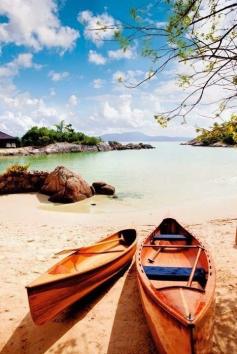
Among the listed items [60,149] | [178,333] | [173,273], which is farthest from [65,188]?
[60,149]

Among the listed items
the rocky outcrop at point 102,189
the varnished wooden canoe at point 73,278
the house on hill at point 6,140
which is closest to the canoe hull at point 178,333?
the varnished wooden canoe at point 73,278

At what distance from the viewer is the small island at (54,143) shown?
233 ft

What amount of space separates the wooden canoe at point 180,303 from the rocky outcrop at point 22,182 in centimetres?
1364

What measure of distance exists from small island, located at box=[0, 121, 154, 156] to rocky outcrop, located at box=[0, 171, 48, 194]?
46.7 metres

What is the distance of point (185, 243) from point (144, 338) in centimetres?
298

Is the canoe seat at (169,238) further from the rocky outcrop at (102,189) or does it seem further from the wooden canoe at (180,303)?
the rocky outcrop at (102,189)

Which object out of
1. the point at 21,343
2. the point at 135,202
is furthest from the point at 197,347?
the point at 135,202

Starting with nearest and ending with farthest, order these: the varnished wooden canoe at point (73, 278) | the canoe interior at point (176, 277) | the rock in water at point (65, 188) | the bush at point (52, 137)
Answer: the canoe interior at point (176, 277)
the varnished wooden canoe at point (73, 278)
the rock in water at point (65, 188)
the bush at point (52, 137)

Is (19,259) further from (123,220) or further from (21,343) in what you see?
Result: (123,220)

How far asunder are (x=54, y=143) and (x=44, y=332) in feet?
262

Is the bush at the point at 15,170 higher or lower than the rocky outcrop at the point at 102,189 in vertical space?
higher

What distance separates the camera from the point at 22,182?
18359 millimetres

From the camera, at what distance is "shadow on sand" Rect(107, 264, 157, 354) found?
440 centimetres

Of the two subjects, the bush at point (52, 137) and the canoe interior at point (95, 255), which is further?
the bush at point (52, 137)
